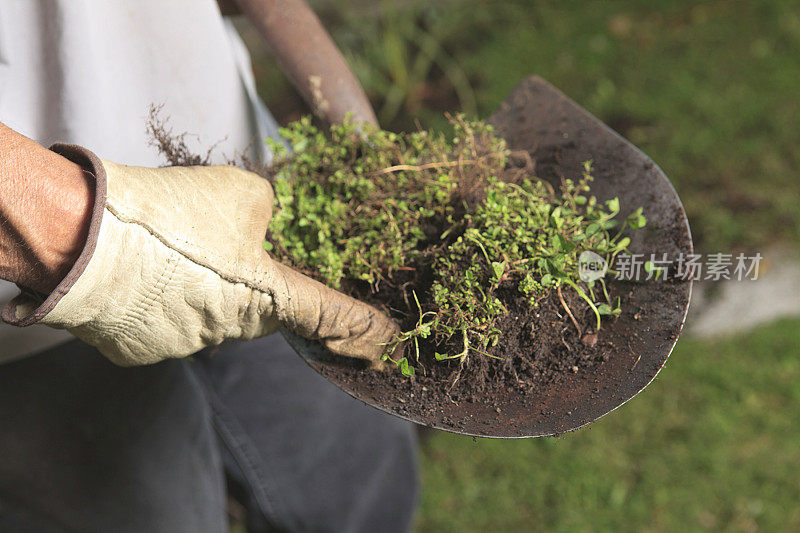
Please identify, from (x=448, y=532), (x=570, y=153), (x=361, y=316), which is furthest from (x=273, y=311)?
(x=448, y=532)

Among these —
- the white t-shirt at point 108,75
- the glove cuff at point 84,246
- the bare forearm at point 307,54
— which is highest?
the bare forearm at point 307,54

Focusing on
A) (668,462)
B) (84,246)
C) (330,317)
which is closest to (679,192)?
(668,462)

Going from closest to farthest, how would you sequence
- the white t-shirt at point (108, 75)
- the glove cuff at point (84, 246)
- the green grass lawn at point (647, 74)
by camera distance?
the glove cuff at point (84, 246), the white t-shirt at point (108, 75), the green grass lawn at point (647, 74)

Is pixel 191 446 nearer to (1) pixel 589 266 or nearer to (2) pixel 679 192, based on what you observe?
(1) pixel 589 266

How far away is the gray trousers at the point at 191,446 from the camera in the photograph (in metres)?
1.66

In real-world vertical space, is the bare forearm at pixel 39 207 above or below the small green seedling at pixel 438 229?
below

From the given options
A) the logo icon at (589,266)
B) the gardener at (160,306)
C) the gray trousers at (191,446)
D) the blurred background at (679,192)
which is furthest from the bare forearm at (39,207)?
the blurred background at (679,192)

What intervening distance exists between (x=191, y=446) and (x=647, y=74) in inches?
118

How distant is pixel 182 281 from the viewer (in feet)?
3.50

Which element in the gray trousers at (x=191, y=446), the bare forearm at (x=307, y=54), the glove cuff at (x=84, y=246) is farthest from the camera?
the gray trousers at (x=191, y=446)

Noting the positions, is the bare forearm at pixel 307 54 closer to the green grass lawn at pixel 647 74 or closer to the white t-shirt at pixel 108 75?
the white t-shirt at pixel 108 75

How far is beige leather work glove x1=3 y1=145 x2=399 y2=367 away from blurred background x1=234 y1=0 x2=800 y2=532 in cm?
168

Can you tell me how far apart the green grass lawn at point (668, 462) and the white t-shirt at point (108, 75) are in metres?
1.84

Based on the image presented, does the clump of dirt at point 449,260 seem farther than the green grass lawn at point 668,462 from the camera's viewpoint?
No
